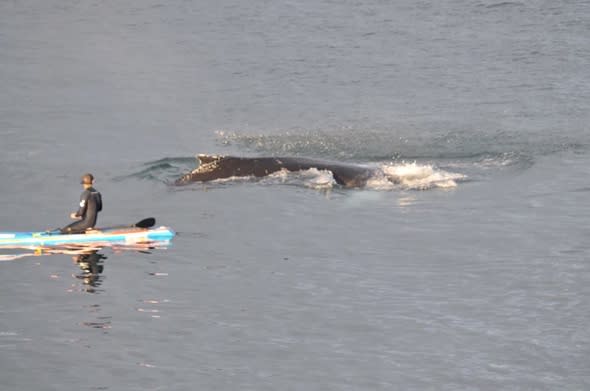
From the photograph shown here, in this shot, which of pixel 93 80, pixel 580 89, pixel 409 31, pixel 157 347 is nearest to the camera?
pixel 157 347

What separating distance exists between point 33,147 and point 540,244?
Result: 18.9m

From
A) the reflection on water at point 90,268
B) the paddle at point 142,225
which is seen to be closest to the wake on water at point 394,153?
the paddle at point 142,225

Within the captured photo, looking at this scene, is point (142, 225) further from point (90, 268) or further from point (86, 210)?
point (90, 268)

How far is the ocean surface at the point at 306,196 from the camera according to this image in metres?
24.0

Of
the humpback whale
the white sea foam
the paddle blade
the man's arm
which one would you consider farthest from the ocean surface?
the man's arm

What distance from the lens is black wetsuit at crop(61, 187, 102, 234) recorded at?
101 ft

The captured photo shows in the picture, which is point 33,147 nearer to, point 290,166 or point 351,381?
point 290,166

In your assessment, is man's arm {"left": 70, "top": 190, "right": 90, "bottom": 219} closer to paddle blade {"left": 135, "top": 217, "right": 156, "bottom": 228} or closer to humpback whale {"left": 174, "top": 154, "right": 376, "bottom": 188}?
paddle blade {"left": 135, "top": 217, "right": 156, "bottom": 228}

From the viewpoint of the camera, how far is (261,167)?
37.0m

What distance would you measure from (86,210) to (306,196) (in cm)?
698

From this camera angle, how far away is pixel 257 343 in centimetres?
2453

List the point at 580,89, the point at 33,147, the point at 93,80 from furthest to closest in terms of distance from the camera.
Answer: the point at 93,80, the point at 580,89, the point at 33,147

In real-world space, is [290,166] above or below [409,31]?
below

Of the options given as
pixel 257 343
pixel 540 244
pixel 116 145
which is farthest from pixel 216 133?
pixel 257 343
